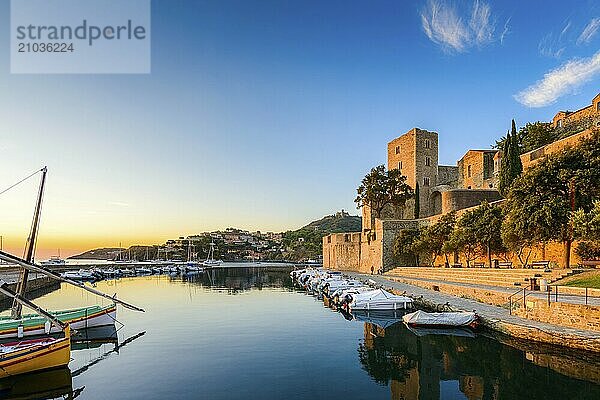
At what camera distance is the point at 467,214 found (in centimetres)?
2739

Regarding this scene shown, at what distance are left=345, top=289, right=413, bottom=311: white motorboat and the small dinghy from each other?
353 cm

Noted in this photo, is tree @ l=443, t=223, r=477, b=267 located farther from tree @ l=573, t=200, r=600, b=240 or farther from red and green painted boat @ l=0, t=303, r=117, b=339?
red and green painted boat @ l=0, t=303, r=117, b=339

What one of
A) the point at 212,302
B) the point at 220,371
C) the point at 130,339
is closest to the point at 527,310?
the point at 220,371

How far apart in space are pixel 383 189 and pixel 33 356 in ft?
120

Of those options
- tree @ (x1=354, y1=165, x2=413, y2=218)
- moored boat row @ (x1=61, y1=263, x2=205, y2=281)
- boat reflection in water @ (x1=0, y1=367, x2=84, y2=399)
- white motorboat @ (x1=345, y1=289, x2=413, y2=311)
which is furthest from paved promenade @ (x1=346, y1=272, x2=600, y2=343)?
moored boat row @ (x1=61, y1=263, x2=205, y2=281)

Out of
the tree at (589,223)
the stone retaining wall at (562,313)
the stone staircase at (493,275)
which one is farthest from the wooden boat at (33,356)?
the tree at (589,223)

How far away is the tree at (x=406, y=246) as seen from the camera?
36669 mm

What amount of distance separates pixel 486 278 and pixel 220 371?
14.6 metres

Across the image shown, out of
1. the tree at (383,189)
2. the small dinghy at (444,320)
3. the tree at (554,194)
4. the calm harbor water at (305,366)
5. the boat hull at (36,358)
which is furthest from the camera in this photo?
the tree at (383,189)

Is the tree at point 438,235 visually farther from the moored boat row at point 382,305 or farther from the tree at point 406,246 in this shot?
the moored boat row at point 382,305

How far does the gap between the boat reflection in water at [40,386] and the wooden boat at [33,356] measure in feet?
0.57

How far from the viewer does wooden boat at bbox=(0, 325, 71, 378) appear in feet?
34.6

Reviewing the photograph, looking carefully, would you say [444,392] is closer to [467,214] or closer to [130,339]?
[130,339]

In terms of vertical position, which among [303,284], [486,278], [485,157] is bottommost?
[303,284]
